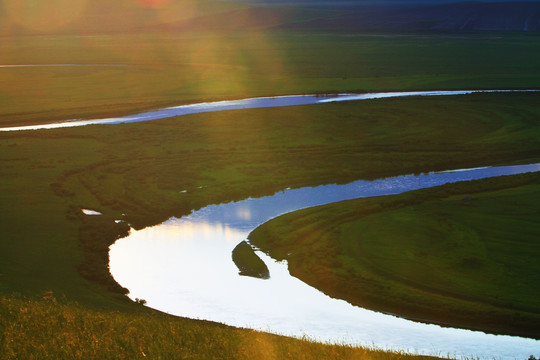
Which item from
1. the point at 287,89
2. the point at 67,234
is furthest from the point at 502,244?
the point at 287,89

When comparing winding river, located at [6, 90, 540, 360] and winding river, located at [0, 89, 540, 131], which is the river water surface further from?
winding river, located at [0, 89, 540, 131]

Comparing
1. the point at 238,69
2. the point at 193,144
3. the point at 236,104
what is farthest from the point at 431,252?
the point at 238,69

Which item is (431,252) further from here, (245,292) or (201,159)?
(201,159)

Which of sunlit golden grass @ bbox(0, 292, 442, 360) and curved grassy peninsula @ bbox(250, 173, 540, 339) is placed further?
curved grassy peninsula @ bbox(250, 173, 540, 339)

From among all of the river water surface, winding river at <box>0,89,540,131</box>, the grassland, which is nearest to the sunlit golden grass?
the river water surface

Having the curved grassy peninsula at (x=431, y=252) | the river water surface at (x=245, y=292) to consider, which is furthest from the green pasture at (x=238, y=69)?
the curved grassy peninsula at (x=431, y=252)
